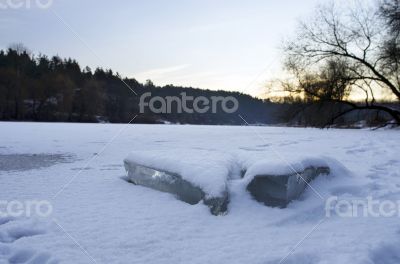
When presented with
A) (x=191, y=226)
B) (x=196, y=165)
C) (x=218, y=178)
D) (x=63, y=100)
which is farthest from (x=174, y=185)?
(x=63, y=100)

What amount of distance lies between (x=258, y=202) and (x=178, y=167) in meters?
0.94

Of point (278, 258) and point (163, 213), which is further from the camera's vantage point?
point (163, 213)

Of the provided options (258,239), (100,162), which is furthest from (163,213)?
(100,162)

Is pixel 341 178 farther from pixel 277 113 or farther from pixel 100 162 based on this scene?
pixel 277 113

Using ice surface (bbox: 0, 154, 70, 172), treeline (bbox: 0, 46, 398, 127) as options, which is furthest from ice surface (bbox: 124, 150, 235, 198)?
treeline (bbox: 0, 46, 398, 127)

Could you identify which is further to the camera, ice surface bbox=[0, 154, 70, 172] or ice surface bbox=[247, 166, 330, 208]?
ice surface bbox=[0, 154, 70, 172]

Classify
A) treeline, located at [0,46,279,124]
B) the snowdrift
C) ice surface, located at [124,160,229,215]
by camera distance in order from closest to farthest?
ice surface, located at [124,160,229,215], the snowdrift, treeline, located at [0,46,279,124]

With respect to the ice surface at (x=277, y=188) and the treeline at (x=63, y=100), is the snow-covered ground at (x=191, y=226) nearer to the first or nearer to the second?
the ice surface at (x=277, y=188)

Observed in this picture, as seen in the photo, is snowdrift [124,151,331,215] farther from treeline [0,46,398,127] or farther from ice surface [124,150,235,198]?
treeline [0,46,398,127]

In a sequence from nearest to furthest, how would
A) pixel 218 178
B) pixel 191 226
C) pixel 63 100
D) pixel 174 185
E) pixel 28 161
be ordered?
pixel 191 226 < pixel 218 178 < pixel 174 185 < pixel 28 161 < pixel 63 100

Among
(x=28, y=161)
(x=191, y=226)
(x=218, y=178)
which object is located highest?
(x=218, y=178)

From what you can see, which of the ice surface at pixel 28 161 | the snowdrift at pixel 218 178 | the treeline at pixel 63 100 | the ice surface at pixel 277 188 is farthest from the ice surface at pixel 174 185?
the treeline at pixel 63 100

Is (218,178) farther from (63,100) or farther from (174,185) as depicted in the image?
(63,100)

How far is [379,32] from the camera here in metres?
19.9
